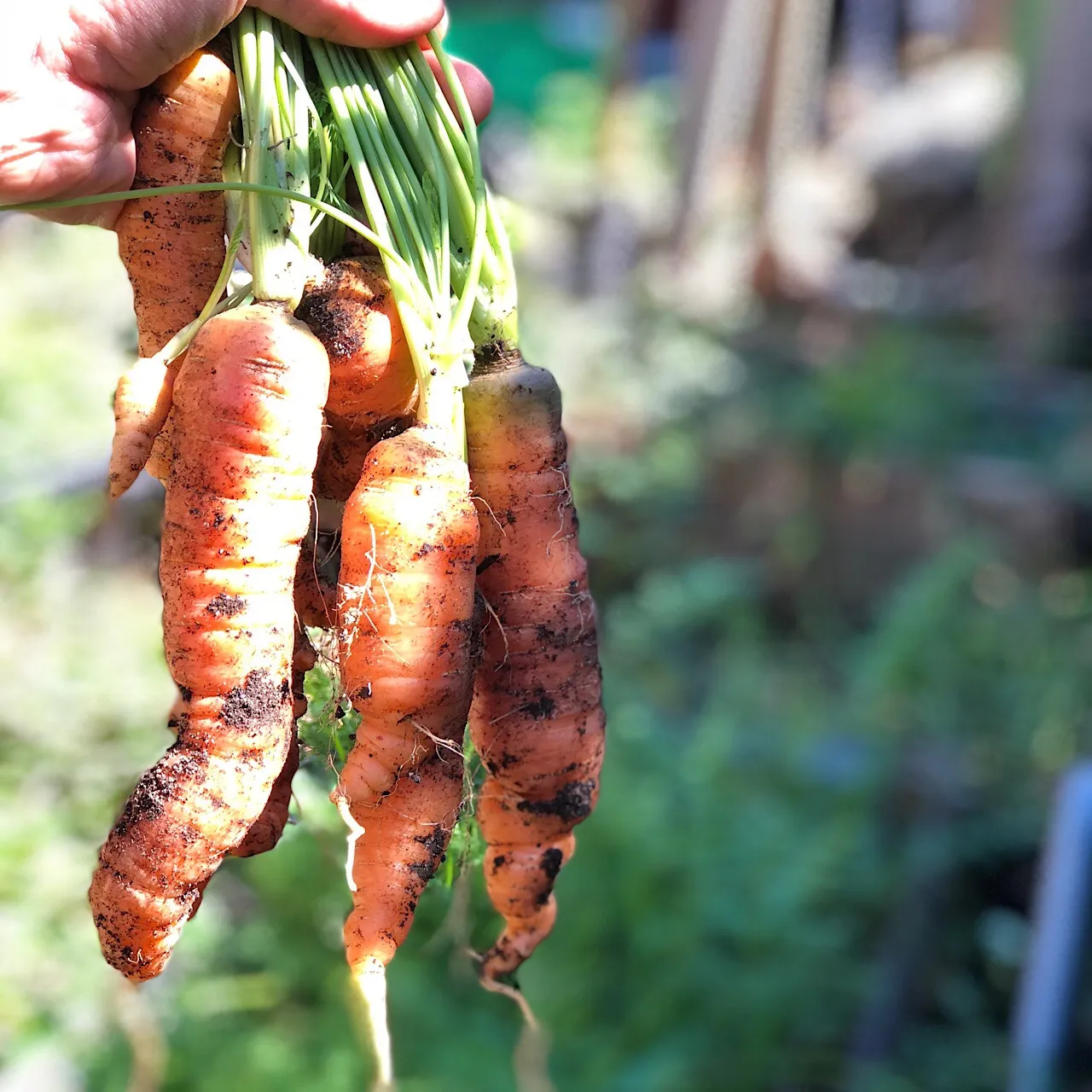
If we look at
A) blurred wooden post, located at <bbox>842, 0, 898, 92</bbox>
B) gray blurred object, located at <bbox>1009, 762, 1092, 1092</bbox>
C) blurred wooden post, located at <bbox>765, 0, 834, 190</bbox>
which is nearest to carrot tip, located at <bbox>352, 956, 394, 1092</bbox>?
gray blurred object, located at <bbox>1009, 762, 1092, 1092</bbox>

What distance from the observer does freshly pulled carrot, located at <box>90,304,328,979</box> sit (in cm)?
118

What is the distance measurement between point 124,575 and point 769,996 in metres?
2.30

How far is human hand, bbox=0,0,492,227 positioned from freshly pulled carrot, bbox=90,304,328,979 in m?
0.27

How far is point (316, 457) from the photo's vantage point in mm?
1278

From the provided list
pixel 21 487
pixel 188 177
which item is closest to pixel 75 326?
pixel 21 487

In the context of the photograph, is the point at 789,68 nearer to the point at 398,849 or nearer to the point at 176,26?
the point at 176,26

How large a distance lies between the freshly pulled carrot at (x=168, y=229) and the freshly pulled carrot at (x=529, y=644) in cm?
35

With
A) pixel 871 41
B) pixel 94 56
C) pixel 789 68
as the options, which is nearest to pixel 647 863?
pixel 94 56

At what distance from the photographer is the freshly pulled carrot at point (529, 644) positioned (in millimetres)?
1287

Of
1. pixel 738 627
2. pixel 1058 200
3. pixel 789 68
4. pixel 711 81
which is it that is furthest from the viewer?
pixel 789 68

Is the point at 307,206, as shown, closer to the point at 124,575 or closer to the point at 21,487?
the point at 21,487

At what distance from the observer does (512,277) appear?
128 cm

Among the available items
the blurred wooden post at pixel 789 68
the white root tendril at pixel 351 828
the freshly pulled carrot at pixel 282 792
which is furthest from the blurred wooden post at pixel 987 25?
the white root tendril at pixel 351 828

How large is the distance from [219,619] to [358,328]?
0.35m
